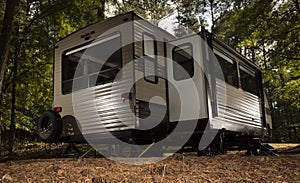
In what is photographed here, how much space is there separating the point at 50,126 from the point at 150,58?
8.68ft

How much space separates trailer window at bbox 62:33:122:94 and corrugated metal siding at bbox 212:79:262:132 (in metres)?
2.19

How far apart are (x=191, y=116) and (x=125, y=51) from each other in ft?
5.90

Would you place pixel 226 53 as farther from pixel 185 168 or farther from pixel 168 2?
pixel 168 2

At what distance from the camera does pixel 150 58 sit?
5.94 m

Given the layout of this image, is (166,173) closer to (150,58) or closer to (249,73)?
(150,58)

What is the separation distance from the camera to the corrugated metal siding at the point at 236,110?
5905mm

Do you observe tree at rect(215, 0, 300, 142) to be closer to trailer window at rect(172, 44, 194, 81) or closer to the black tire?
trailer window at rect(172, 44, 194, 81)

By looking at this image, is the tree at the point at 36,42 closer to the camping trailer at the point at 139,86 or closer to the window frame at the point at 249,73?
the camping trailer at the point at 139,86

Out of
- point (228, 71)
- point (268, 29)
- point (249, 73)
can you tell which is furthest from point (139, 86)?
point (268, 29)

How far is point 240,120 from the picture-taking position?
273 inches

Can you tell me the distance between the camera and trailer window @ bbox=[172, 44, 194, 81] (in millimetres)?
5875

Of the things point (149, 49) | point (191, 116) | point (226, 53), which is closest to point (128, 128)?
point (191, 116)

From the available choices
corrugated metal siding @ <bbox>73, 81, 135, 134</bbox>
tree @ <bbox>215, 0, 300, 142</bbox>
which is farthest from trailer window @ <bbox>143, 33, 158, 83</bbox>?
tree @ <bbox>215, 0, 300, 142</bbox>

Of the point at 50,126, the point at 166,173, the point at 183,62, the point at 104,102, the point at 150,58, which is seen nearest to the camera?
the point at 166,173
